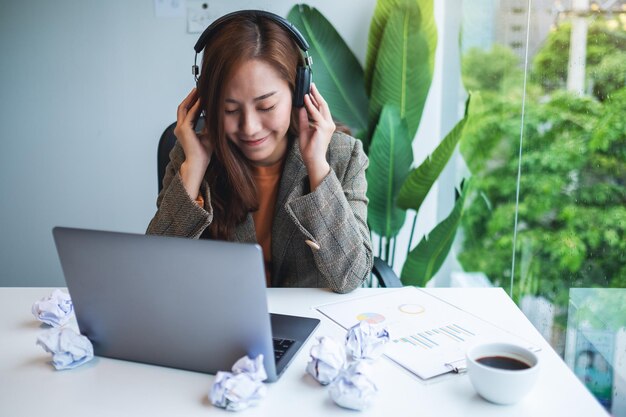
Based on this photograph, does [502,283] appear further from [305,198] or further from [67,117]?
[67,117]

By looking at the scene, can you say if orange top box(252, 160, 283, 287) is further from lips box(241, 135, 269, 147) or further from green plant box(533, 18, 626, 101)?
green plant box(533, 18, 626, 101)

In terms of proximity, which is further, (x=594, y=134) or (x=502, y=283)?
(x=502, y=283)

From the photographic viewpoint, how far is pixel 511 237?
186 centimetres

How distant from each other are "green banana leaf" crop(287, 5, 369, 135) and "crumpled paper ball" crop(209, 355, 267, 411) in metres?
1.46

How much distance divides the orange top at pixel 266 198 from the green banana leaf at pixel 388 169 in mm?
562

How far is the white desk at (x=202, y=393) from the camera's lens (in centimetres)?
71

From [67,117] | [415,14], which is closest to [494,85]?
[415,14]

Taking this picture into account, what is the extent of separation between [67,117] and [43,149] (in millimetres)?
171

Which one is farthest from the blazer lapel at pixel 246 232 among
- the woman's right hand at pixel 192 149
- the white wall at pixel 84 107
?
the white wall at pixel 84 107

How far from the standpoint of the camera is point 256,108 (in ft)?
4.07

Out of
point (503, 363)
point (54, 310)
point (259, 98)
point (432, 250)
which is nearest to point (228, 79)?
point (259, 98)

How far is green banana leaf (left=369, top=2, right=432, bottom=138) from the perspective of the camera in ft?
6.31

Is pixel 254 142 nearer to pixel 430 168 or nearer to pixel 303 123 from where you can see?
pixel 303 123

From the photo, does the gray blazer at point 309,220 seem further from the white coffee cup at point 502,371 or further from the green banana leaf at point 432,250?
the green banana leaf at point 432,250
